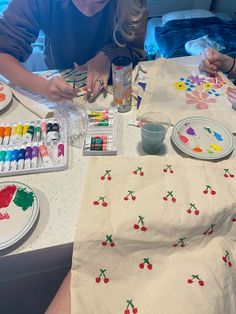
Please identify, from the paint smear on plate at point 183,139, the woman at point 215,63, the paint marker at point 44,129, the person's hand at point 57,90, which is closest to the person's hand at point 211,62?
the woman at point 215,63

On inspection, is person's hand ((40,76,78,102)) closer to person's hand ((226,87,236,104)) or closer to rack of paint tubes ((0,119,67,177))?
rack of paint tubes ((0,119,67,177))

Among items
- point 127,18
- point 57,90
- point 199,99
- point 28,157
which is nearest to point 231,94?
point 199,99

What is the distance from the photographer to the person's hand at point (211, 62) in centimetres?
97

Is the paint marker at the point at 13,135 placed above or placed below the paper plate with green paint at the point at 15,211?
above

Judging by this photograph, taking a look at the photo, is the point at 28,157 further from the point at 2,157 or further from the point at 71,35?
the point at 71,35

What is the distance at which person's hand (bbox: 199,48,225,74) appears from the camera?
0.97 meters

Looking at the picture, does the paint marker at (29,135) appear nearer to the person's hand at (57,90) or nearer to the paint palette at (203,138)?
the person's hand at (57,90)

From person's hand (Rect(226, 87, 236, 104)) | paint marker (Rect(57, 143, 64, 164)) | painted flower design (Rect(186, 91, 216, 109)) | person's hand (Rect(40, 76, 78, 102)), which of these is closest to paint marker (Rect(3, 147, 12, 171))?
paint marker (Rect(57, 143, 64, 164))

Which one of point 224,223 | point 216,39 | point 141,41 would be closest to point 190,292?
point 224,223

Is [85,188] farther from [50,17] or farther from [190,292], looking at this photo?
[50,17]

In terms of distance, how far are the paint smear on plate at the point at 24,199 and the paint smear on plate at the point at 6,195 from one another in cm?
1

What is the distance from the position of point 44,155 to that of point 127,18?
59cm

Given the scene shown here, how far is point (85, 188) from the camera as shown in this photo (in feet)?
2.03

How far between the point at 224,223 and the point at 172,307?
0.20m
